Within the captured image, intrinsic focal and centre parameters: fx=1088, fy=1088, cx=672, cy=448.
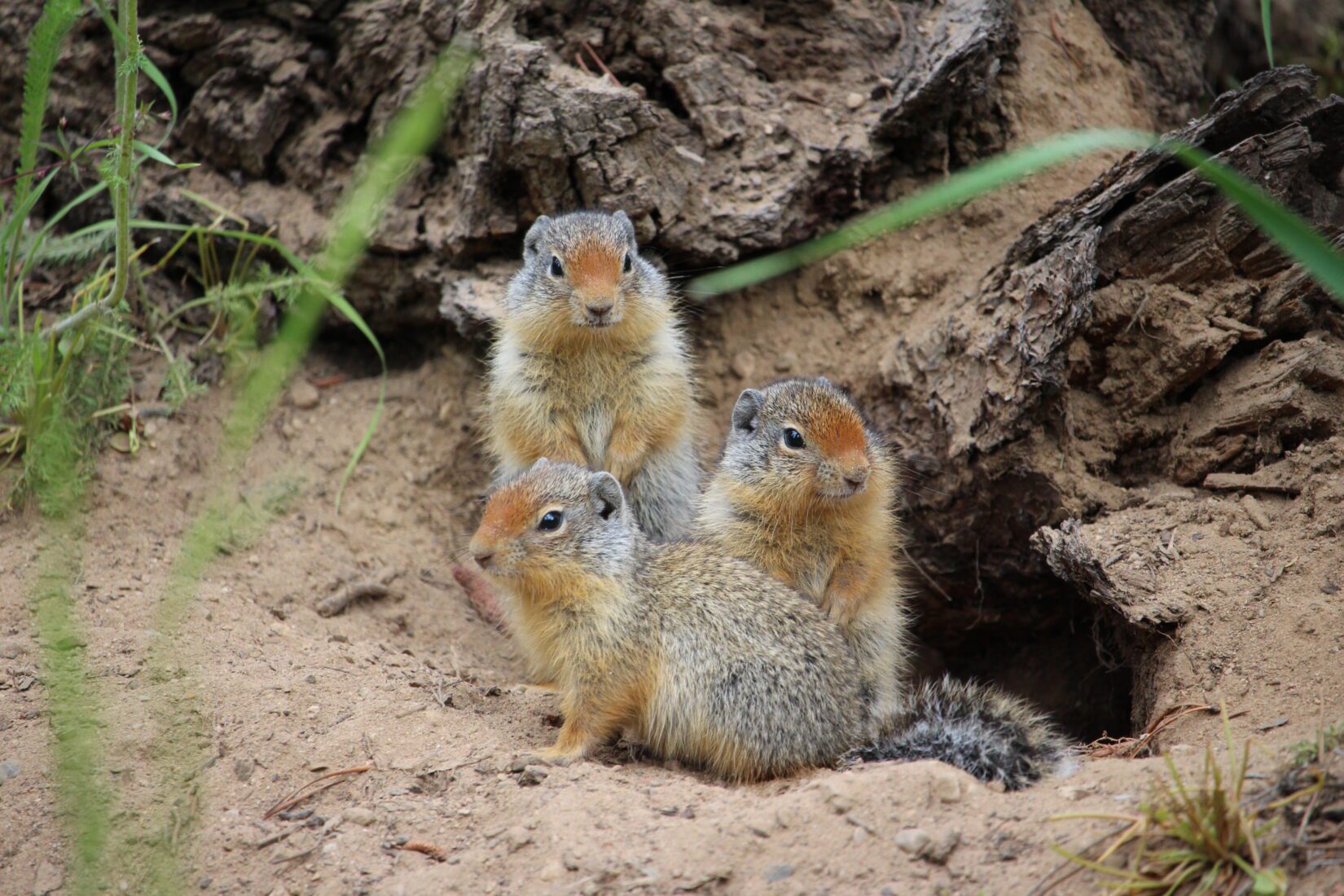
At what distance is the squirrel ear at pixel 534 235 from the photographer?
659 centimetres

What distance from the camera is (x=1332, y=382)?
5480 mm

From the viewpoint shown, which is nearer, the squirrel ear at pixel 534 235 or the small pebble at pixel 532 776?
the small pebble at pixel 532 776

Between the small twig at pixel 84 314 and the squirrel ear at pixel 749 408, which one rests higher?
the squirrel ear at pixel 749 408

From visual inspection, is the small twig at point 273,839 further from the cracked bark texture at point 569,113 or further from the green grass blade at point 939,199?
→ the cracked bark texture at point 569,113

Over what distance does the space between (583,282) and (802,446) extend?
1570mm

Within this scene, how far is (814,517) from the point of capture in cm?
598

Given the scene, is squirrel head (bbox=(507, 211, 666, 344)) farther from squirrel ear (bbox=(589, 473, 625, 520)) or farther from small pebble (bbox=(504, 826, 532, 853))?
small pebble (bbox=(504, 826, 532, 853))

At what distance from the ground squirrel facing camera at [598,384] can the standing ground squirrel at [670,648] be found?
1.25 meters

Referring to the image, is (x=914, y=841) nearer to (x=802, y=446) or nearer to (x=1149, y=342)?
(x=802, y=446)

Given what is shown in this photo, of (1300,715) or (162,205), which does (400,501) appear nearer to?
(162,205)

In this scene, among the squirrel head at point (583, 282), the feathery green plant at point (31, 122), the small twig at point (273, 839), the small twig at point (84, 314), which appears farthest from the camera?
the squirrel head at point (583, 282)

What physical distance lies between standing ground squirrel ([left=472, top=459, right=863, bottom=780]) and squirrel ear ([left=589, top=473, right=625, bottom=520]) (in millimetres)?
119

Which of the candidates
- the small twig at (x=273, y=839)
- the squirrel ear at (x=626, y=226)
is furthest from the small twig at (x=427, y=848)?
the squirrel ear at (x=626, y=226)

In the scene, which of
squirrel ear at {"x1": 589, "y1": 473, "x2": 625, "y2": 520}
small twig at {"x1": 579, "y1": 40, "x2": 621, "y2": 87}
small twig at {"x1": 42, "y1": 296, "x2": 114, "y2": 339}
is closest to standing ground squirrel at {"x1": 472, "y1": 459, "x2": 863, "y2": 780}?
squirrel ear at {"x1": 589, "y1": 473, "x2": 625, "y2": 520}
